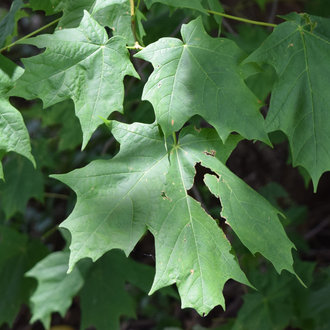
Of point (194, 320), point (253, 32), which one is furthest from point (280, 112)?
point (194, 320)

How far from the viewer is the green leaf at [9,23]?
1.64 metres

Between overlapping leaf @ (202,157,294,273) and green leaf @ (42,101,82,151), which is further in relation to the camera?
green leaf @ (42,101,82,151)

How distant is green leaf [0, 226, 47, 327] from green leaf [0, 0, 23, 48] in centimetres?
126

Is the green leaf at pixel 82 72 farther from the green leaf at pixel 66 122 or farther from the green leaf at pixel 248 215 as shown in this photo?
the green leaf at pixel 66 122

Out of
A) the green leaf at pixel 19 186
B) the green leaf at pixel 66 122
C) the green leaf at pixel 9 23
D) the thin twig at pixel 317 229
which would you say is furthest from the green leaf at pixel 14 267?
the thin twig at pixel 317 229

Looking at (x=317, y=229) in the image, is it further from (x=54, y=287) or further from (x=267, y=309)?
(x=54, y=287)

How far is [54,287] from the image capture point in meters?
2.48

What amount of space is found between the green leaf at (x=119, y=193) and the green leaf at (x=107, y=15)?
283 millimetres

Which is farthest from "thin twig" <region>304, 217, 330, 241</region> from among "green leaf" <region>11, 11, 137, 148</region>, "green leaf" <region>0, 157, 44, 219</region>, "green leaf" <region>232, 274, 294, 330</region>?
"green leaf" <region>11, 11, 137, 148</region>

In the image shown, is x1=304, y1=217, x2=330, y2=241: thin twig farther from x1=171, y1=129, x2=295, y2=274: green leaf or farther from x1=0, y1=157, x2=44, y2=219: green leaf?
x1=171, y1=129, x2=295, y2=274: green leaf

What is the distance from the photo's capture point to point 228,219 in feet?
4.35

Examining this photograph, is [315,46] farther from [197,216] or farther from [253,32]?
[253,32]

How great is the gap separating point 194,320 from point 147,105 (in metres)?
1.38

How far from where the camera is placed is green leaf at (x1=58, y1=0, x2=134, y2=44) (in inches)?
57.6
